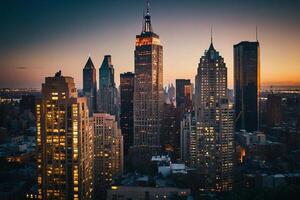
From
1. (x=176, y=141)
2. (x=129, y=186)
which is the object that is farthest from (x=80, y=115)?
(x=176, y=141)

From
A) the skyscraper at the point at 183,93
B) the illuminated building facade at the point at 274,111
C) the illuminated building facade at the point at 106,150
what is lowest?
the illuminated building facade at the point at 106,150

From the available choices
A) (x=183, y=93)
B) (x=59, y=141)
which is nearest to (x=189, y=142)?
(x=59, y=141)

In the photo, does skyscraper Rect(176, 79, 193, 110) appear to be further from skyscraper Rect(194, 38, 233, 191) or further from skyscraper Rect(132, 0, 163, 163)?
skyscraper Rect(194, 38, 233, 191)

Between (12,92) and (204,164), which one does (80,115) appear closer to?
(12,92)

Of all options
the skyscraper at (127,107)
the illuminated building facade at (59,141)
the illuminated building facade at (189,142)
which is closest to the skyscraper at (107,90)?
the skyscraper at (127,107)

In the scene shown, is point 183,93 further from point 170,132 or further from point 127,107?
point 170,132

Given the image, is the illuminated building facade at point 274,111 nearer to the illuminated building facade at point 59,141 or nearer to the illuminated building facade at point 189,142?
the illuminated building facade at point 189,142

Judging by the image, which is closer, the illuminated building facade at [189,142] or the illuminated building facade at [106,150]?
the illuminated building facade at [106,150]
